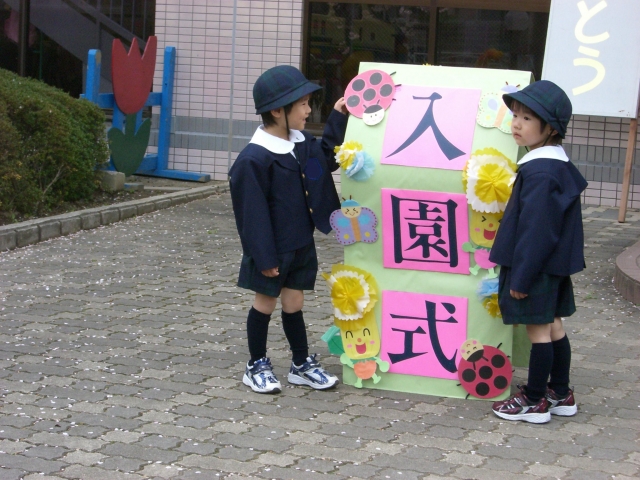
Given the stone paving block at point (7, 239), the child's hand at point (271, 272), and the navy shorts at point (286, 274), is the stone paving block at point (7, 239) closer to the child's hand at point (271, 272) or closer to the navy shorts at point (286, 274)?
the navy shorts at point (286, 274)

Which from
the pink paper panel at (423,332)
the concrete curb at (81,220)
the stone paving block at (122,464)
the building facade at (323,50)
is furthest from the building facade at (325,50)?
the stone paving block at (122,464)

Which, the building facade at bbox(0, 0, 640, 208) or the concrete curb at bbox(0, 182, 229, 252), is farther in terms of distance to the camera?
the building facade at bbox(0, 0, 640, 208)

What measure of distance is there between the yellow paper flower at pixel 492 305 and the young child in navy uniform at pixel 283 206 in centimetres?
81

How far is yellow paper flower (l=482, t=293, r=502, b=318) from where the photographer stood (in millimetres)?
4141

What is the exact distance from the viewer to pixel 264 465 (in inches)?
136

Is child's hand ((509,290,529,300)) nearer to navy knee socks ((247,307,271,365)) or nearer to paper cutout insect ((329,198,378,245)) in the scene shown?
paper cutout insect ((329,198,378,245))

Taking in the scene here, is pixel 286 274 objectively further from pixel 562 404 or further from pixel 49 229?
pixel 49 229

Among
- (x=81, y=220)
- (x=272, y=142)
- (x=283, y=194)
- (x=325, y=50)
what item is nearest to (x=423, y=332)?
(x=283, y=194)

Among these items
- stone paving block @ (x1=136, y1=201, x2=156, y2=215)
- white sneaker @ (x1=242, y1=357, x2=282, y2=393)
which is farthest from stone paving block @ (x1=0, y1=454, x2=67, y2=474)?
stone paving block @ (x1=136, y1=201, x2=156, y2=215)

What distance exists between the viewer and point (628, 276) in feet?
20.1

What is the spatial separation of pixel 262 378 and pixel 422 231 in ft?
3.35

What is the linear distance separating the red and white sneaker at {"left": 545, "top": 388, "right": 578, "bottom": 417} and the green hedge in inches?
199

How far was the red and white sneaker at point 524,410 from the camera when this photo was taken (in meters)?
3.96

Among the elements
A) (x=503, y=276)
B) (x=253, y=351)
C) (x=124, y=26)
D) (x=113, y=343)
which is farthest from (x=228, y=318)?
(x=124, y=26)
